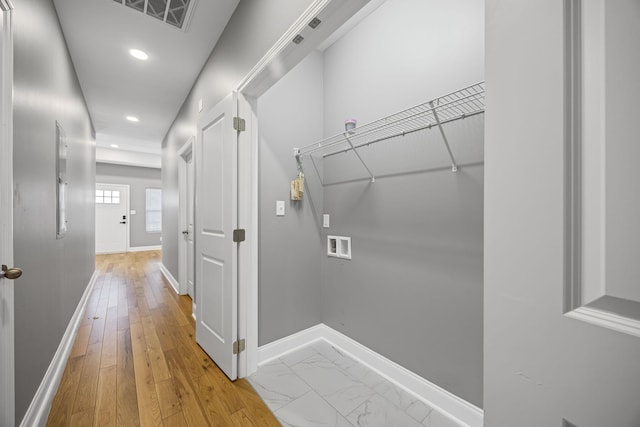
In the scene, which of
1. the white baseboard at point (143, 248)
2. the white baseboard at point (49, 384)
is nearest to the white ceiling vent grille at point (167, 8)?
the white baseboard at point (49, 384)

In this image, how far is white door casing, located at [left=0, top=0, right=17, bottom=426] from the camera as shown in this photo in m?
0.97

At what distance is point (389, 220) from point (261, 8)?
163cm

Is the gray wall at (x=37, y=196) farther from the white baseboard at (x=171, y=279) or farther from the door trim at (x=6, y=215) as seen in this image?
the white baseboard at (x=171, y=279)

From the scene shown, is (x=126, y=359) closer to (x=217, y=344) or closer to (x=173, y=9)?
(x=217, y=344)

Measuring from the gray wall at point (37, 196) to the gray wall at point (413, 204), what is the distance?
6.19 feet

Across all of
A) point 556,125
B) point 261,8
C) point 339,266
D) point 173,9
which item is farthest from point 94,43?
point 556,125

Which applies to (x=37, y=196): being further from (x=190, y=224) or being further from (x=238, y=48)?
(x=190, y=224)

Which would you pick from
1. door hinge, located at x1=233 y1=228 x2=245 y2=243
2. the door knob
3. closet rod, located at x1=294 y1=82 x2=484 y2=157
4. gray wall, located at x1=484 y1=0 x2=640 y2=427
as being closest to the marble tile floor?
door hinge, located at x1=233 y1=228 x2=245 y2=243

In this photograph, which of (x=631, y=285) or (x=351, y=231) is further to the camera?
(x=351, y=231)

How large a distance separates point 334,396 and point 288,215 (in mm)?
1322

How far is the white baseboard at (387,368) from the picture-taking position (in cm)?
140

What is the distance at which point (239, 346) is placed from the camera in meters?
1.78

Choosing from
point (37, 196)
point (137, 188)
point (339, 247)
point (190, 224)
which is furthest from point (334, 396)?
point (137, 188)

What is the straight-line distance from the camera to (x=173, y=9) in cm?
197
